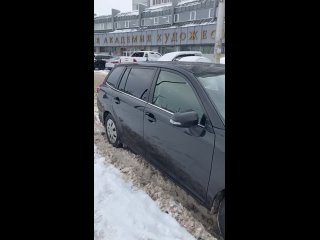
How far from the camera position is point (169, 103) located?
114 inches

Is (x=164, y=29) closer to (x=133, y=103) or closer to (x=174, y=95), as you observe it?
(x=133, y=103)

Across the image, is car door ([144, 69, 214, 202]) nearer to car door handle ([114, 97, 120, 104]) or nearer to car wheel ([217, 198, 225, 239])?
car wheel ([217, 198, 225, 239])

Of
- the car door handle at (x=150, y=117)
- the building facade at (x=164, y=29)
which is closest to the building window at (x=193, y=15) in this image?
Answer: the building facade at (x=164, y=29)

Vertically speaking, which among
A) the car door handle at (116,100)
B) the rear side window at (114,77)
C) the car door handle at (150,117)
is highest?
the rear side window at (114,77)

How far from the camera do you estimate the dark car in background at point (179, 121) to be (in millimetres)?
2174

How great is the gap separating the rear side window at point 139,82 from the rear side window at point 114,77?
395mm

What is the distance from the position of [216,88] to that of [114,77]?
2.24 meters

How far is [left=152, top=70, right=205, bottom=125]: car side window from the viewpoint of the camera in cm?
258

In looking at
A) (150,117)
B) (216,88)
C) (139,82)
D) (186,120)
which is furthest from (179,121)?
(139,82)

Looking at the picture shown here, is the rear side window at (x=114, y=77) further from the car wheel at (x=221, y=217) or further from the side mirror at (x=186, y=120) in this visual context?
the car wheel at (x=221, y=217)

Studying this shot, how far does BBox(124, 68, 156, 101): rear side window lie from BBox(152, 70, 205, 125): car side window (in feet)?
0.67
